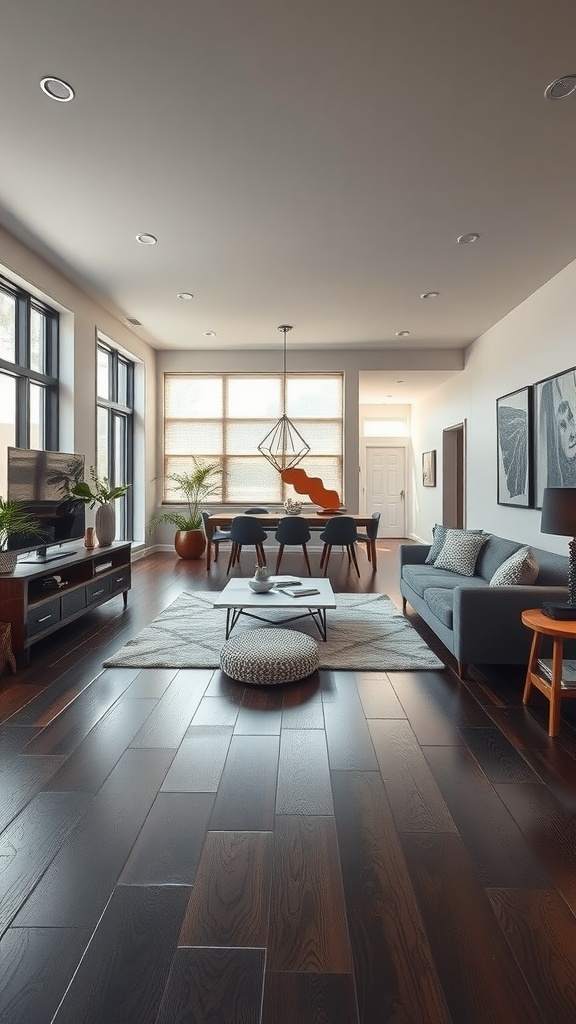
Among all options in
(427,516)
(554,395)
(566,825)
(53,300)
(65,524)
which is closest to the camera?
(566,825)

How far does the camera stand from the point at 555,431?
470cm

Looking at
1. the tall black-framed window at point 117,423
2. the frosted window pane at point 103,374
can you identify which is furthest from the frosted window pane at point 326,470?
the frosted window pane at point 103,374

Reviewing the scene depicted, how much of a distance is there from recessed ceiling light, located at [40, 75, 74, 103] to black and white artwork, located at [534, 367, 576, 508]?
3.90 m

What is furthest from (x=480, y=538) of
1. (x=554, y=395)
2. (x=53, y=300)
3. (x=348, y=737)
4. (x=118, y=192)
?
(x=53, y=300)

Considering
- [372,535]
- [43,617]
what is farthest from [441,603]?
[372,535]

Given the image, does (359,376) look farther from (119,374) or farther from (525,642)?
(525,642)

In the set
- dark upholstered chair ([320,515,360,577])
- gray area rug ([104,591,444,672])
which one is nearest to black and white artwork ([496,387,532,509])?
dark upholstered chair ([320,515,360,577])

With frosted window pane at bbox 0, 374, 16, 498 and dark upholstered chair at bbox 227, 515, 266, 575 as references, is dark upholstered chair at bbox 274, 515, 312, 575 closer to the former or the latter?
dark upholstered chair at bbox 227, 515, 266, 575

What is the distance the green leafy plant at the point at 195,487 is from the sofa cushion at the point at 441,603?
4.92 metres

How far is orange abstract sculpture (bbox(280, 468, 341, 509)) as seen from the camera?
23.8 ft

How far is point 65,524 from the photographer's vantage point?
14.4 feet

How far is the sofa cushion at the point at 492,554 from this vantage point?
13.3 feet

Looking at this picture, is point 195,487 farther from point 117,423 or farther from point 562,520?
point 562,520

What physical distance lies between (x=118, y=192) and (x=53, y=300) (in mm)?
1764
